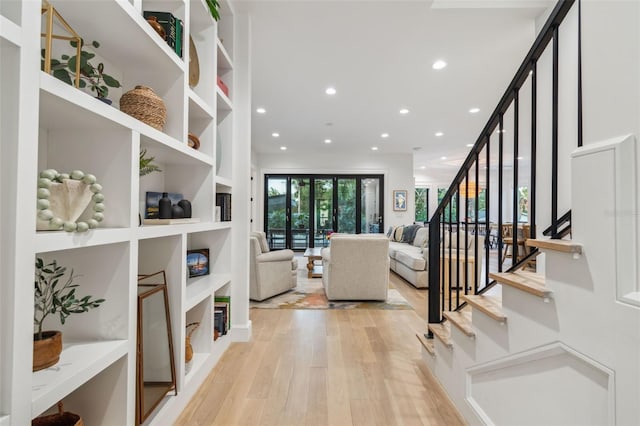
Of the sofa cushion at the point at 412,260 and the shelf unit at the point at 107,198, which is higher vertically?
the shelf unit at the point at 107,198

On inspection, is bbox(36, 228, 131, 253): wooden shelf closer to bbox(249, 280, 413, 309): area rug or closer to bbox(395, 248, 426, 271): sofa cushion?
bbox(249, 280, 413, 309): area rug

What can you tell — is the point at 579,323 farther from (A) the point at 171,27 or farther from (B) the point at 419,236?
(B) the point at 419,236

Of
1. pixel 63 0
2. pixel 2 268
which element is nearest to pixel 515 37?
pixel 63 0

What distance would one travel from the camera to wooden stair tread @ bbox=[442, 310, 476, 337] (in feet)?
5.28

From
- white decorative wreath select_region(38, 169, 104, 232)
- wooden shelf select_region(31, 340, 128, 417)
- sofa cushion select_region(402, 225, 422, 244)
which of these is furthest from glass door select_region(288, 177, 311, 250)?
white decorative wreath select_region(38, 169, 104, 232)

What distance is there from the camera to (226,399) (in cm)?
182

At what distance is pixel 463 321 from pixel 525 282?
63 centimetres

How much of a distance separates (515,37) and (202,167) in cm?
312

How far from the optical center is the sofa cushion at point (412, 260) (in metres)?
4.70

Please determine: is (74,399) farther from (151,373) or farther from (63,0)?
(63,0)

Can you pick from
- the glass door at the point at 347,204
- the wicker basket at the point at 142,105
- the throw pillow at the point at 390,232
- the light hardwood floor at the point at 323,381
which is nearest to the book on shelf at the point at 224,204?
the wicker basket at the point at 142,105

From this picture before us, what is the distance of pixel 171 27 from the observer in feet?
5.49

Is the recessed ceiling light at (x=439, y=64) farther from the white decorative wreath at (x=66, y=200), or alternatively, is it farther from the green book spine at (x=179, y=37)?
the white decorative wreath at (x=66, y=200)

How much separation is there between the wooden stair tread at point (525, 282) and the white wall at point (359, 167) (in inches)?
277
